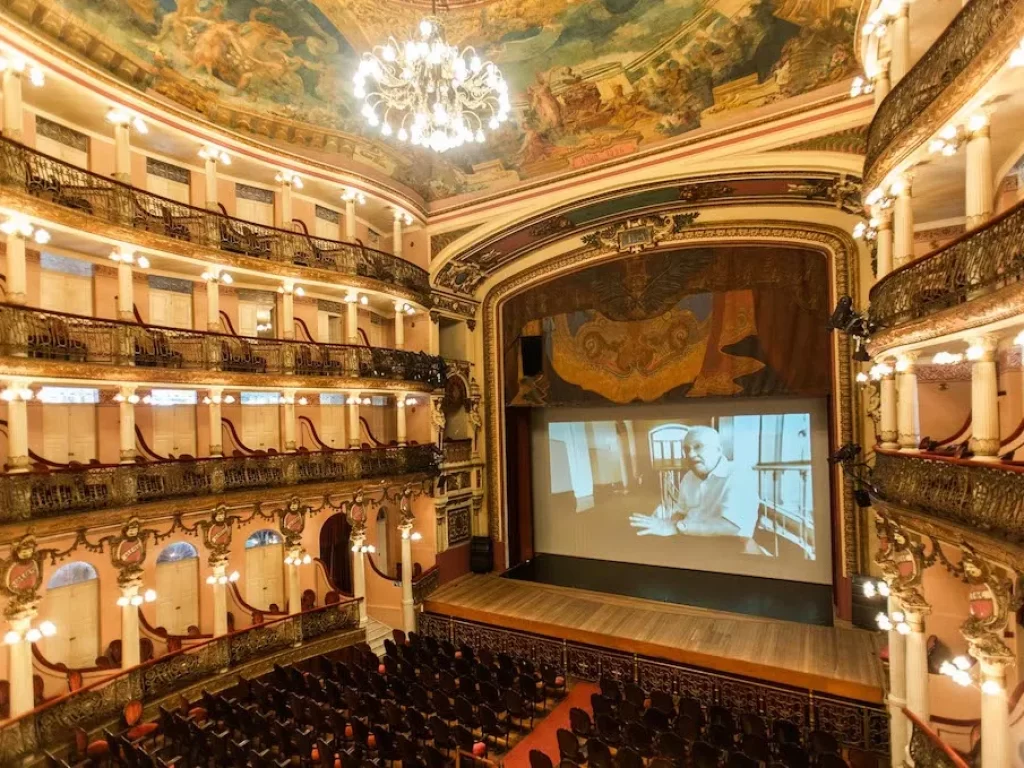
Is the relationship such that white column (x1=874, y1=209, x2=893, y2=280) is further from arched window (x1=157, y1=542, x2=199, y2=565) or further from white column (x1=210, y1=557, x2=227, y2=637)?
arched window (x1=157, y1=542, x2=199, y2=565)

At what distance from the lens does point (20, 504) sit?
9734 millimetres

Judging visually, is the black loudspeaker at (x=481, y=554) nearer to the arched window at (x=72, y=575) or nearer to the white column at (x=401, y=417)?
the white column at (x=401, y=417)

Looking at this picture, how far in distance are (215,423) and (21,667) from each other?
5.73 metres

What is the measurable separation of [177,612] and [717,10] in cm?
1854

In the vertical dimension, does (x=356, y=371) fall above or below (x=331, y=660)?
above

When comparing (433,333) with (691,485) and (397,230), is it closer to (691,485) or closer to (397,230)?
(397,230)

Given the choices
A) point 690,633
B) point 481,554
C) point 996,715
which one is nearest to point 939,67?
point 996,715

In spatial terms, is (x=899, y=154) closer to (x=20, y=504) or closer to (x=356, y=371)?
(x=356, y=371)

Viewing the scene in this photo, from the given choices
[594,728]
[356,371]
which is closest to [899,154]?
[594,728]

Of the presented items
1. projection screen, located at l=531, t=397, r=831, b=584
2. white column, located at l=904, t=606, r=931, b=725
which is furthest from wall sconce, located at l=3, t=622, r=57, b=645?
projection screen, located at l=531, t=397, r=831, b=584

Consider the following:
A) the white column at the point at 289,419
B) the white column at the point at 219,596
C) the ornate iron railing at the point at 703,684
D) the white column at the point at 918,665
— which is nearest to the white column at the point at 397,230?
the white column at the point at 289,419

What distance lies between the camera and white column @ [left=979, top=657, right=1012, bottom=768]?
6355 millimetres

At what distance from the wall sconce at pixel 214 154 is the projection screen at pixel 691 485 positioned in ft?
41.3

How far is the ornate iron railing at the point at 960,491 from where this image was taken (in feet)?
18.6
